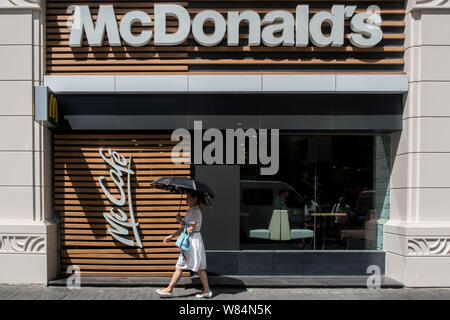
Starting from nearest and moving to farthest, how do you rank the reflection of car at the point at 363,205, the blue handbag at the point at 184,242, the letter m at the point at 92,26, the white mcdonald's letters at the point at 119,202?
the blue handbag at the point at 184,242, the letter m at the point at 92,26, the white mcdonald's letters at the point at 119,202, the reflection of car at the point at 363,205

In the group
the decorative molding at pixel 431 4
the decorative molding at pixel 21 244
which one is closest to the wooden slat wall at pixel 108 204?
the decorative molding at pixel 21 244

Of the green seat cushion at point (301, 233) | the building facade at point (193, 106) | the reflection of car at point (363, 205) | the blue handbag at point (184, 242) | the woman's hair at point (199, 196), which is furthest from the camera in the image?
the reflection of car at point (363, 205)

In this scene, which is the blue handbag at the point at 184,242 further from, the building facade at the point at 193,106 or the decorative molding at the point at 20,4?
the decorative molding at the point at 20,4

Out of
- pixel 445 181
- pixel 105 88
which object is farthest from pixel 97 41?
pixel 445 181

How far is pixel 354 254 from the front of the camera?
7.77 meters

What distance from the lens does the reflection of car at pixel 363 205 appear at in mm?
8234

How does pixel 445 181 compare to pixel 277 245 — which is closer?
pixel 445 181

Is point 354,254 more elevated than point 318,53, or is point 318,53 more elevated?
point 318,53

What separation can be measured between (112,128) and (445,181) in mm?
6075

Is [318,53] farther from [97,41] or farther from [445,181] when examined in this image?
[97,41]

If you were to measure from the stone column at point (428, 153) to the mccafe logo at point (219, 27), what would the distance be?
2.82 feet

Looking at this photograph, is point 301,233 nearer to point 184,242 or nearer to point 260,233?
point 260,233

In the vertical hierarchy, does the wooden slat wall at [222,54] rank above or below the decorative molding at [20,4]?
below

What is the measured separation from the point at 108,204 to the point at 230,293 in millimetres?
2805
